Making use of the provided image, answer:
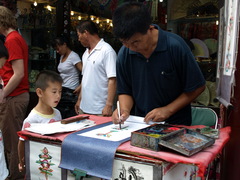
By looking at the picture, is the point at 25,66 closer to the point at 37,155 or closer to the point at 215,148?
the point at 37,155

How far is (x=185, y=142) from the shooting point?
1379mm

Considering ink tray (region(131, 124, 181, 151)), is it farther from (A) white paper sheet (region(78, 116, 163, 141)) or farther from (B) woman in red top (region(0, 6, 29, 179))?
(B) woman in red top (region(0, 6, 29, 179))

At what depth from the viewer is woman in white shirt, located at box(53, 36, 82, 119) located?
3926 mm

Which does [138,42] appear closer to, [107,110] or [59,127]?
[59,127]

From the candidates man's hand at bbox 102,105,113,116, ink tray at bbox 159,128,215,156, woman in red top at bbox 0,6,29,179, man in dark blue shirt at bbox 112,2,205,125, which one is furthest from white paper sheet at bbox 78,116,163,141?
woman in red top at bbox 0,6,29,179

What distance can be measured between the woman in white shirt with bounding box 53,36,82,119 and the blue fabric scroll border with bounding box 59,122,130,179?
7.76 feet

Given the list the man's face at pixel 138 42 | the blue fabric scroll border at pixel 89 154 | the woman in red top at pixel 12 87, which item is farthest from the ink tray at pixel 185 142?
the woman in red top at pixel 12 87

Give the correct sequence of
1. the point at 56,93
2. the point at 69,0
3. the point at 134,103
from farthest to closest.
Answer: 1. the point at 69,0
2. the point at 56,93
3. the point at 134,103

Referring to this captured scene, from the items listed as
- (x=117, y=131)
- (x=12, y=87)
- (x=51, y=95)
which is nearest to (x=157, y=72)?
(x=117, y=131)

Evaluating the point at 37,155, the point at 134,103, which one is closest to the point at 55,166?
the point at 37,155

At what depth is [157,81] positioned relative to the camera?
1.98 metres

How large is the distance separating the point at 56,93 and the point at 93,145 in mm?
1090

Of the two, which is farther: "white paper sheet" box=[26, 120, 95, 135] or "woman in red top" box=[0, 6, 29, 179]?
"woman in red top" box=[0, 6, 29, 179]

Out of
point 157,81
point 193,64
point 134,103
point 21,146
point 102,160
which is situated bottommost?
point 21,146
